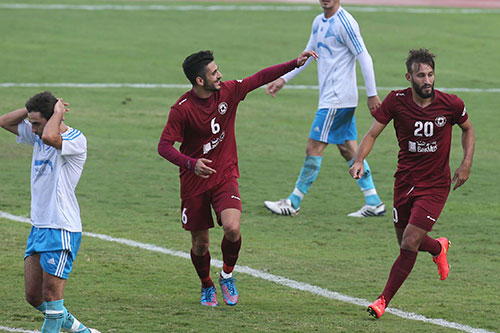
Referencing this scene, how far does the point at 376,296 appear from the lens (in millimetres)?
8117

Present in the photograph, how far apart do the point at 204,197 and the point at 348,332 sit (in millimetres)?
1669

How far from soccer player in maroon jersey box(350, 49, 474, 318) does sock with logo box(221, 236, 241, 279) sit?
43.8 inches

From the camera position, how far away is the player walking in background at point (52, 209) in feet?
20.9

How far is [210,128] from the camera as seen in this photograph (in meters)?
7.77

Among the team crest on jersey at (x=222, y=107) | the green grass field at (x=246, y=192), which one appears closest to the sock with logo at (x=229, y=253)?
the green grass field at (x=246, y=192)

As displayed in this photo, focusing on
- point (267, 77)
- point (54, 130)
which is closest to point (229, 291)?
point (267, 77)

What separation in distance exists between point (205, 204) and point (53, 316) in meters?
1.89

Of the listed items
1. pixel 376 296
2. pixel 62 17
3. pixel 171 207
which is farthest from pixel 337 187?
pixel 62 17

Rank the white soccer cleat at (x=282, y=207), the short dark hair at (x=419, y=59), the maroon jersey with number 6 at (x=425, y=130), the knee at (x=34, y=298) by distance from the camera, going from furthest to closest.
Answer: the white soccer cleat at (x=282, y=207) → the maroon jersey with number 6 at (x=425, y=130) → the short dark hair at (x=419, y=59) → the knee at (x=34, y=298)

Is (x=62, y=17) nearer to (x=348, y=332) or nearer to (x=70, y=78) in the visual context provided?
(x=70, y=78)

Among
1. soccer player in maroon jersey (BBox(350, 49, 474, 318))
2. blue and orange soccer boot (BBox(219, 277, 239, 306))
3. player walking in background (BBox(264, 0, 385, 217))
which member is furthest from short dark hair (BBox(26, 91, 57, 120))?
player walking in background (BBox(264, 0, 385, 217))

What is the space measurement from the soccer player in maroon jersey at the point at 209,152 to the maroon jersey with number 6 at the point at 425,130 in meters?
0.87

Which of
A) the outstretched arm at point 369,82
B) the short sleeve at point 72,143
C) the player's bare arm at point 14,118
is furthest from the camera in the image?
the outstretched arm at point 369,82

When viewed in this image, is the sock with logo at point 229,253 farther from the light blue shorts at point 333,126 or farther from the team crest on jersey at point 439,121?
the light blue shorts at point 333,126
